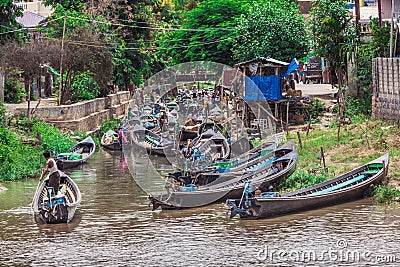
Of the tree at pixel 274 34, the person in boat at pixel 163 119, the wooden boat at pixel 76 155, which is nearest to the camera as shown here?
the wooden boat at pixel 76 155

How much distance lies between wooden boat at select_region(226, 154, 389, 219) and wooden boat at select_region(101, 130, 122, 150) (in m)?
14.2

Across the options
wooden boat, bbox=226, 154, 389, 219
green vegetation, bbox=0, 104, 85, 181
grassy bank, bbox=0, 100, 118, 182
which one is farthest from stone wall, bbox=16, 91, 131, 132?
wooden boat, bbox=226, 154, 389, 219

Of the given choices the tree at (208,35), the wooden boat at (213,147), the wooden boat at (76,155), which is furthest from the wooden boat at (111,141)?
the tree at (208,35)

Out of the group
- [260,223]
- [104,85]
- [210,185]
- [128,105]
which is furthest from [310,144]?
[128,105]

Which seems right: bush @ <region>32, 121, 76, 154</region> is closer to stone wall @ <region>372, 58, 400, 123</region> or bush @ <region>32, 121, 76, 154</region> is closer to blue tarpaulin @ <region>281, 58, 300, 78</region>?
blue tarpaulin @ <region>281, 58, 300, 78</region>

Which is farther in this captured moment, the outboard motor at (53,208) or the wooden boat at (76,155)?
the wooden boat at (76,155)

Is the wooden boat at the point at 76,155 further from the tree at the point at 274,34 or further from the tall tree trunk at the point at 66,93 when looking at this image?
the tree at the point at 274,34

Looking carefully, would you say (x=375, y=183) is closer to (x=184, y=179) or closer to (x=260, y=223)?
(x=260, y=223)

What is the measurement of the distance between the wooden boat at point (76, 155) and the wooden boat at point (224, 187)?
24.8 feet

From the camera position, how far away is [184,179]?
1875 cm

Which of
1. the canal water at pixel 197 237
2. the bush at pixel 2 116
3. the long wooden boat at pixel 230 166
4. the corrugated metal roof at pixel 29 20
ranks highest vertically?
the corrugated metal roof at pixel 29 20

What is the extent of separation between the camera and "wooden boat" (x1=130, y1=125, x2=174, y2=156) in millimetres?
27688

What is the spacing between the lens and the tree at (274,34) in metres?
31.8

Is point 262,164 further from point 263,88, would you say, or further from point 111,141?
point 111,141
